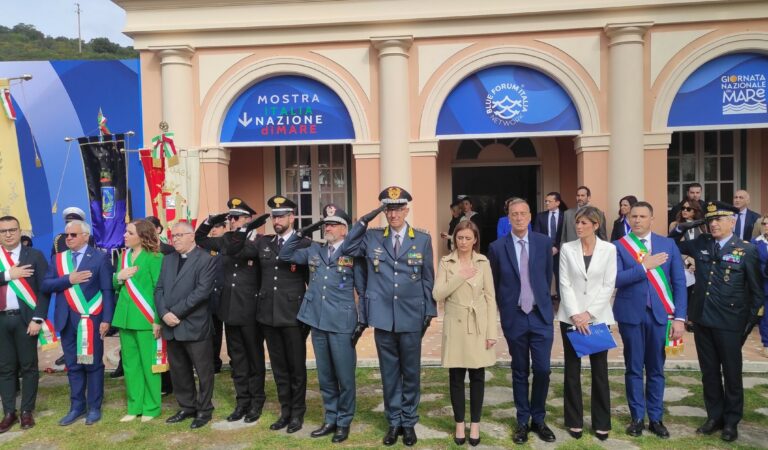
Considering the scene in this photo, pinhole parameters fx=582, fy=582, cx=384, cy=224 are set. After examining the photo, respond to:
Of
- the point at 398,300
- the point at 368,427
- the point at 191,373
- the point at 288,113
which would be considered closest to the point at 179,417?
the point at 191,373

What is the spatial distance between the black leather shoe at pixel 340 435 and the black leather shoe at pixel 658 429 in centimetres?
236

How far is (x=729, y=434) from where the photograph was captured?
14.3 ft

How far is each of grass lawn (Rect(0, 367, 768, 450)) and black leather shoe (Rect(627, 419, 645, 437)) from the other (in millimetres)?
47

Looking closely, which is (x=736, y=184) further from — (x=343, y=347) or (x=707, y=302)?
(x=343, y=347)

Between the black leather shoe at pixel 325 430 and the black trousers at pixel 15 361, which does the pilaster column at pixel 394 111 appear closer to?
the black leather shoe at pixel 325 430

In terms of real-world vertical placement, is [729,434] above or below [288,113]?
below

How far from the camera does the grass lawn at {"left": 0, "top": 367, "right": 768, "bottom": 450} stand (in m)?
4.39

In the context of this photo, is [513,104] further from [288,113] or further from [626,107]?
[288,113]

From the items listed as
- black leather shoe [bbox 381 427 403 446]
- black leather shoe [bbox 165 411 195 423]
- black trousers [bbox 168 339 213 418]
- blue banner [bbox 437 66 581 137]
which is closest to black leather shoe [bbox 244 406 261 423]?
black trousers [bbox 168 339 213 418]

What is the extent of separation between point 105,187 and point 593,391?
22.9ft

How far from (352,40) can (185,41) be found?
2.53 metres

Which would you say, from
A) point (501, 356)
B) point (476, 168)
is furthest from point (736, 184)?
point (501, 356)

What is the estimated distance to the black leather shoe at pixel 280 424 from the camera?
473cm

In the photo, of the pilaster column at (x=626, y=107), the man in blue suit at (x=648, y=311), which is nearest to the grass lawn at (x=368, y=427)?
the man in blue suit at (x=648, y=311)
